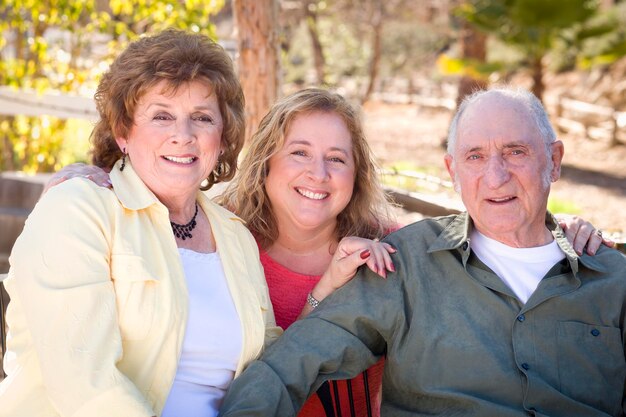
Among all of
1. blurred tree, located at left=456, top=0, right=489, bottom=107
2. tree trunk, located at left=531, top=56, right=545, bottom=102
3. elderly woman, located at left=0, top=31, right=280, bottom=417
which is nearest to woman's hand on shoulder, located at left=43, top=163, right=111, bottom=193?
elderly woman, located at left=0, top=31, right=280, bottom=417

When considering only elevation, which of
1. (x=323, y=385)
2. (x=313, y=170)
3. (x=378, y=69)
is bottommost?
(x=378, y=69)

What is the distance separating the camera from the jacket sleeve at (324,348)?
2.48 metres

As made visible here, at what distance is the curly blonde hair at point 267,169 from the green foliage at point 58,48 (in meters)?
3.21

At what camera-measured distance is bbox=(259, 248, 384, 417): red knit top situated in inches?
113

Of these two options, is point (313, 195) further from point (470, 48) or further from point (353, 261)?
point (470, 48)

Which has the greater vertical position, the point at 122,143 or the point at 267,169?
the point at 122,143

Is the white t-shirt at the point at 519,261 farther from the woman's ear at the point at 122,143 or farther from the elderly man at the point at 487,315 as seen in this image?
the woman's ear at the point at 122,143

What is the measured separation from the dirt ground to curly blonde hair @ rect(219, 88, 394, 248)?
4978 millimetres

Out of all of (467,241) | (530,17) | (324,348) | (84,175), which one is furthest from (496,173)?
(530,17)

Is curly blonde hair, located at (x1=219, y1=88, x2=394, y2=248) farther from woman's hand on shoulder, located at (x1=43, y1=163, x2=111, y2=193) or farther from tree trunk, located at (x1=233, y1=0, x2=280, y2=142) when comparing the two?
tree trunk, located at (x1=233, y1=0, x2=280, y2=142)

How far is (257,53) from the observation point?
4492 mm

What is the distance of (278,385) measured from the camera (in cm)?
250

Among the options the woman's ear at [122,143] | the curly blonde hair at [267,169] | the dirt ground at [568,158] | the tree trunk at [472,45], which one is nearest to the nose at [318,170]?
the curly blonde hair at [267,169]

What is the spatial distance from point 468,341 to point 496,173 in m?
0.55
